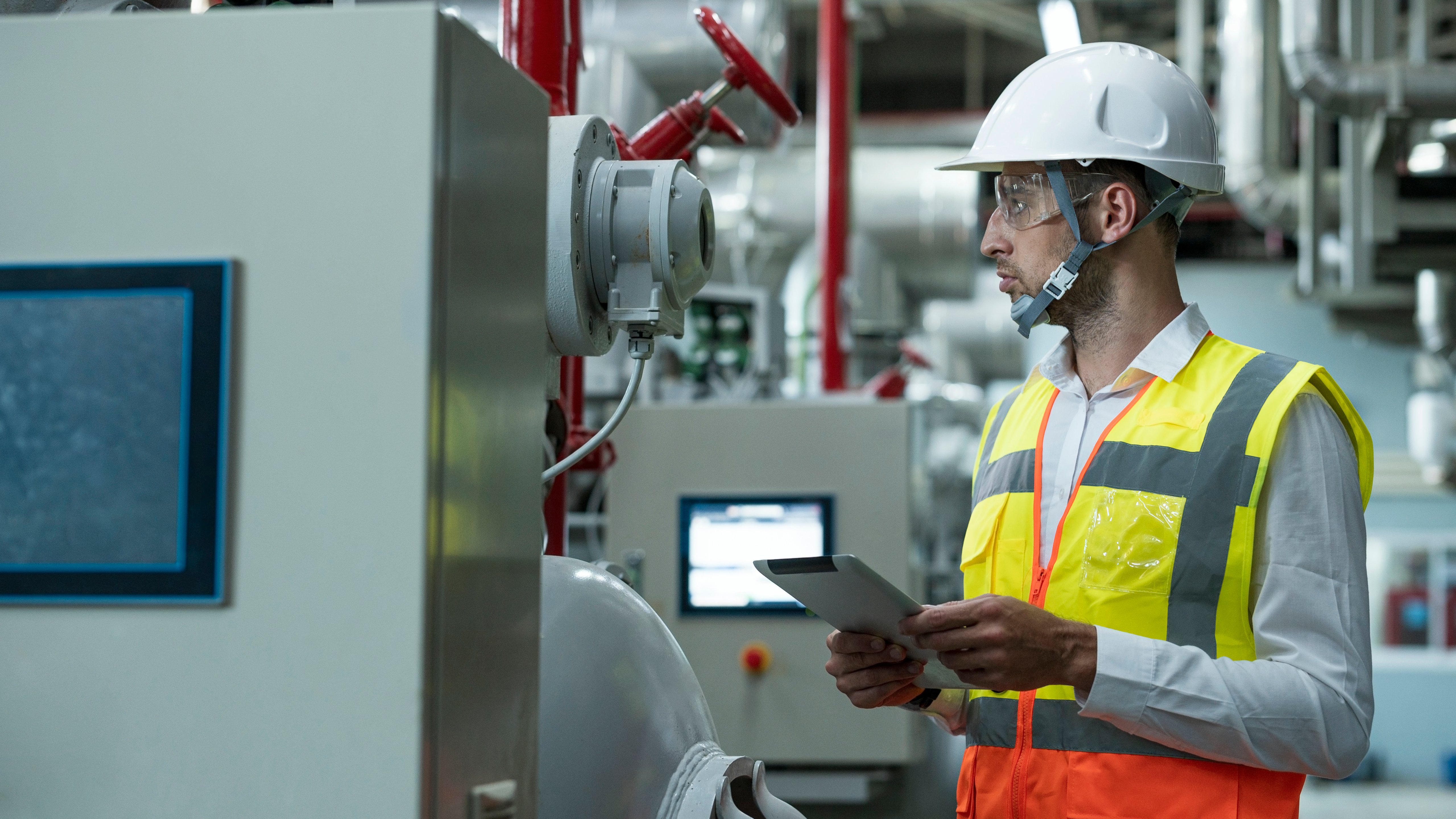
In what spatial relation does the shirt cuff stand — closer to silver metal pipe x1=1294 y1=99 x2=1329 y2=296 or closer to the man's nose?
the man's nose

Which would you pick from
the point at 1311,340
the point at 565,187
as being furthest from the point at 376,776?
the point at 1311,340

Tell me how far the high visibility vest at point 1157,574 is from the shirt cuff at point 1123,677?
8 centimetres

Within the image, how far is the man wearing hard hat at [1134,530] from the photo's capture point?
4.36 feet

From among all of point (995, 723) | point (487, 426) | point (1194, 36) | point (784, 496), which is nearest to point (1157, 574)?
point (995, 723)

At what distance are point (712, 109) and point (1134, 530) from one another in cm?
102

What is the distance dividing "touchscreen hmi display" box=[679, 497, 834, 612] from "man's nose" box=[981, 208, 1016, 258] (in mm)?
2136

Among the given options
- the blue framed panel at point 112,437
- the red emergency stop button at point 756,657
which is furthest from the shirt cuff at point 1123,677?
the red emergency stop button at point 756,657

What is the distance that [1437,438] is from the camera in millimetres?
8930

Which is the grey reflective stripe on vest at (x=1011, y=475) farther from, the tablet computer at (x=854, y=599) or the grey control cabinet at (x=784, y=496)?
the grey control cabinet at (x=784, y=496)

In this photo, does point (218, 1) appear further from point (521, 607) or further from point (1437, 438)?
point (1437, 438)

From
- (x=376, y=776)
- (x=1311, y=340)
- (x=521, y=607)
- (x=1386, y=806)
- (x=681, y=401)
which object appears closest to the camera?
(x=376, y=776)

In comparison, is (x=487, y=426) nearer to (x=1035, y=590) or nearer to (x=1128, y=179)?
(x=1035, y=590)

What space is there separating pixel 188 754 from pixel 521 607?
0.27 meters

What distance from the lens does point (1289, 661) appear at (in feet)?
4.37
